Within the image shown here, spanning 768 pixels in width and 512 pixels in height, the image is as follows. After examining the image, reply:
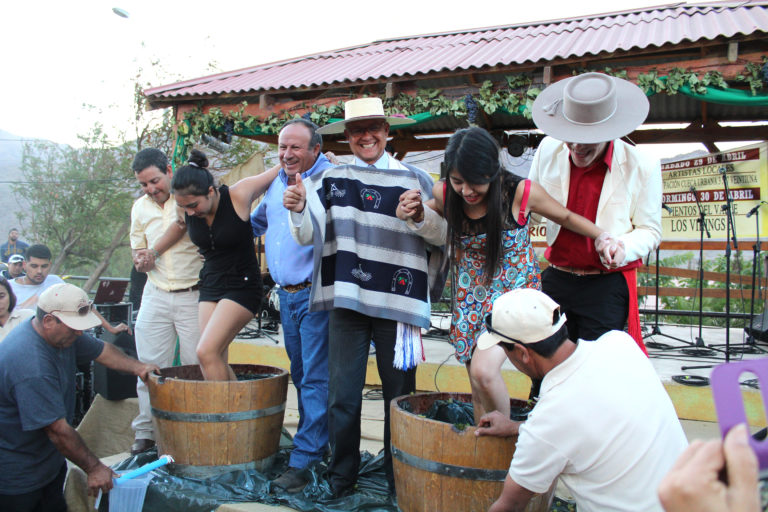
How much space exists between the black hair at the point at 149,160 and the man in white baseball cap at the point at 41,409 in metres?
1.09

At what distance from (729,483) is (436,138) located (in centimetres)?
895

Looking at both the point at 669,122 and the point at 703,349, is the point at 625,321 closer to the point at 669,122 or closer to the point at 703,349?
the point at 703,349

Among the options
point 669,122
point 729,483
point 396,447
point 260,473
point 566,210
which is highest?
point 669,122

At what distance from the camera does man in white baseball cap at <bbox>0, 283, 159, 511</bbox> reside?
3.03 metres

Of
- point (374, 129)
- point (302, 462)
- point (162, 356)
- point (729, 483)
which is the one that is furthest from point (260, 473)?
point (729, 483)

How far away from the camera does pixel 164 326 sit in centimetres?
408

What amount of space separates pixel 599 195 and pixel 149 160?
287cm

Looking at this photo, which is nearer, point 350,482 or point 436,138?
point 350,482

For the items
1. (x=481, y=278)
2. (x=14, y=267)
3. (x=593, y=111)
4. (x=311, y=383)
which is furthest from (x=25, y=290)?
(x=593, y=111)

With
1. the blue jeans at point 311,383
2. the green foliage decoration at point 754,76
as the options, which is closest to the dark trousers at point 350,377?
the blue jeans at point 311,383

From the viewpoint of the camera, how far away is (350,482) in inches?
124

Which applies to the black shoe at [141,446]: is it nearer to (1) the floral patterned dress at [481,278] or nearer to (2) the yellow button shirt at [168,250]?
(2) the yellow button shirt at [168,250]

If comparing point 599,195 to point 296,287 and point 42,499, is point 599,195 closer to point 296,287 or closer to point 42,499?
point 296,287

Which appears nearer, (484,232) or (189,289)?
(484,232)
